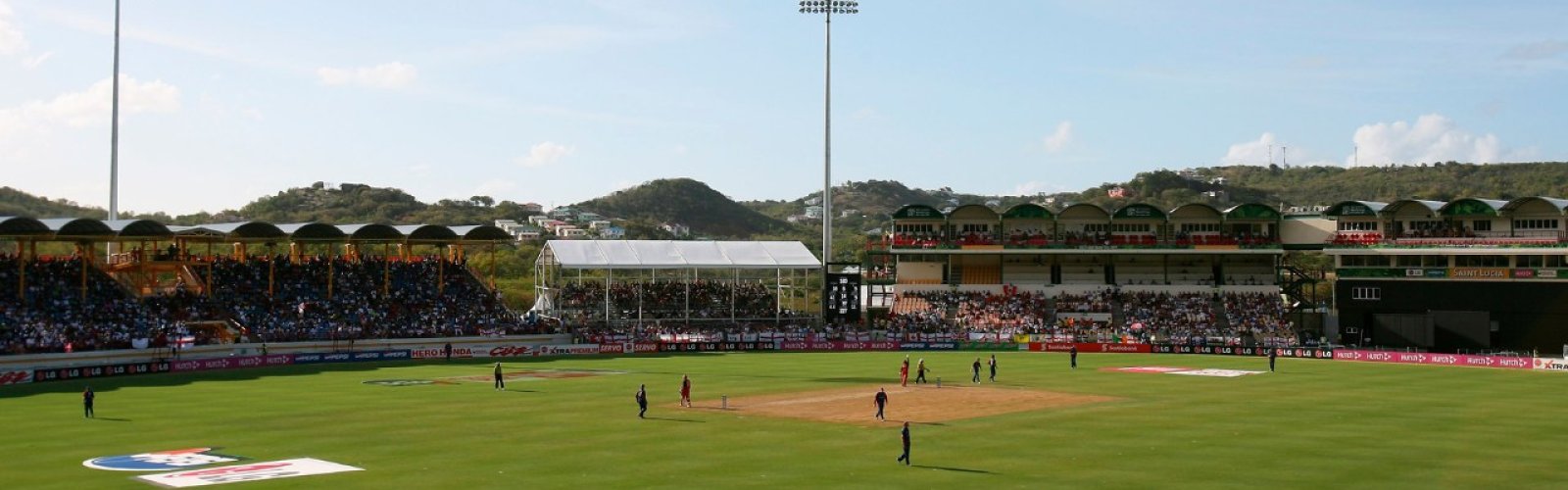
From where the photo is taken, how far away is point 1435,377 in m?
57.2

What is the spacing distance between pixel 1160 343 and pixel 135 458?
57.5m

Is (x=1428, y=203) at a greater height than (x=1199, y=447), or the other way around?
(x=1428, y=203)

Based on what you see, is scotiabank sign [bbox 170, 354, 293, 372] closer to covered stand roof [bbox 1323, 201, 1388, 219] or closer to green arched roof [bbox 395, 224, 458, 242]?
green arched roof [bbox 395, 224, 458, 242]

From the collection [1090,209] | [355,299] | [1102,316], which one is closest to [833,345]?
[1102,316]

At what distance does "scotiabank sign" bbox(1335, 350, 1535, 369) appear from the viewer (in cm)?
6378

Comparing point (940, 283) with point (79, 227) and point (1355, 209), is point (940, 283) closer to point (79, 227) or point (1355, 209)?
point (1355, 209)

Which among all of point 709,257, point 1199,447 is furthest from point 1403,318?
point 1199,447

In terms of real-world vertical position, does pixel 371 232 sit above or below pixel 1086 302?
above

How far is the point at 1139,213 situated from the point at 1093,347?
1848cm

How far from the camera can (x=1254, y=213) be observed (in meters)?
89.9

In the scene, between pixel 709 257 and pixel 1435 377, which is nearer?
pixel 1435 377

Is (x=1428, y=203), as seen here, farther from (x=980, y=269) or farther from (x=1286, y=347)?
(x=980, y=269)

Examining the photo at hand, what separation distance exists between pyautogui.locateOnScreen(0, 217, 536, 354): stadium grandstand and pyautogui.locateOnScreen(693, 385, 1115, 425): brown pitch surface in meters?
30.3

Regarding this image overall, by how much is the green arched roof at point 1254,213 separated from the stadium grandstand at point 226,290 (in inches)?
1827
